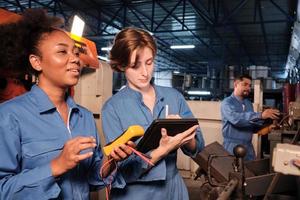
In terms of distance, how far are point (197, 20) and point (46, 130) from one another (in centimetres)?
682

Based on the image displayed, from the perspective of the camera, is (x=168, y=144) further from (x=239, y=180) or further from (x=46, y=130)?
(x=46, y=130)

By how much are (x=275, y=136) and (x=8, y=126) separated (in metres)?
2.00

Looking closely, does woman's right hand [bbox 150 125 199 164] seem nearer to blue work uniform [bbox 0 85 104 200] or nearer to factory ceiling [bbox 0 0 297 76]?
blue work uniform [bbox 0 85 104 200]

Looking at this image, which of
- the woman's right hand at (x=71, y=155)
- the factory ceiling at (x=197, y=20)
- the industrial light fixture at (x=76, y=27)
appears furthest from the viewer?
the factory ceiling at (x=197, y=20)

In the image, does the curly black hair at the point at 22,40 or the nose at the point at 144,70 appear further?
the nose at the point at 144,70

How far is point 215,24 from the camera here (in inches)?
242

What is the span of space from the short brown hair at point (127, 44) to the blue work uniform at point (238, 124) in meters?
1.96

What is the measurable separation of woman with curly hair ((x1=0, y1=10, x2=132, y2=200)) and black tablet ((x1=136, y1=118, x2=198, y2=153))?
0.25 ft

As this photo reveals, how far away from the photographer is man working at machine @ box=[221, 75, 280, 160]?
2.84 meters

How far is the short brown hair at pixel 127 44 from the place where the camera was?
112 centimetres

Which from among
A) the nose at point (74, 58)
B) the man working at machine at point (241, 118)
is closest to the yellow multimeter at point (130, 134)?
the nose at point (74, 58)

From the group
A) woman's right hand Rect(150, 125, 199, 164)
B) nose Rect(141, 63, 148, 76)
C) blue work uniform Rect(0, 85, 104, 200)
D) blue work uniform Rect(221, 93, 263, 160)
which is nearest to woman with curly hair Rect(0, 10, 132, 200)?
blue work uniform Rect(0, 85, 104, 200)

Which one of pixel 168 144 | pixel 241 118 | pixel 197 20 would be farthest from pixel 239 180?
pixel 197 20

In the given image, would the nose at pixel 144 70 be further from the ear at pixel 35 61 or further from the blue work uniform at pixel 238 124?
the blue work uniform at pixel 238 124
